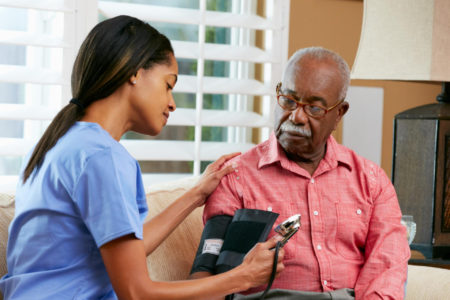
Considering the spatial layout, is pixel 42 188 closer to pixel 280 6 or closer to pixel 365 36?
pixel 365 36

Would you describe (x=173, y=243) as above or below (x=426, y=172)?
below

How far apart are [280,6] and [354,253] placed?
1222mm

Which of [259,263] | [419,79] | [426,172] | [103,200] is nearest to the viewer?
[103,200]

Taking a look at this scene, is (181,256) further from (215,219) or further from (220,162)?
(220,162)

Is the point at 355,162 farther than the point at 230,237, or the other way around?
the point at 355,162

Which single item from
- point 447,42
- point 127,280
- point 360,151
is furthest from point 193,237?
point 360,151

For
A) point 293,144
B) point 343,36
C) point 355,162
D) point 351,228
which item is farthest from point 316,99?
point 343,36

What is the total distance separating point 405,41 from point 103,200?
130 centimetres

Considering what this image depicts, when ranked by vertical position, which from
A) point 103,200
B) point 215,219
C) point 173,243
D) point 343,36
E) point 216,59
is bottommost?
point 173,243

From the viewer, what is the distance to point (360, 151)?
2.86 m

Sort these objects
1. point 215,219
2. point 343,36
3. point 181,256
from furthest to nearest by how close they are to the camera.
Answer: point 343,36, point 181,256, point 215,219

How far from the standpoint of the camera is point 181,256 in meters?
1.82

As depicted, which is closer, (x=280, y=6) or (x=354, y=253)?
(x=354, y=253)

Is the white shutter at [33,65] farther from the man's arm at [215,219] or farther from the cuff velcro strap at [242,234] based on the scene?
the cuff velcro strap at [242,234]
